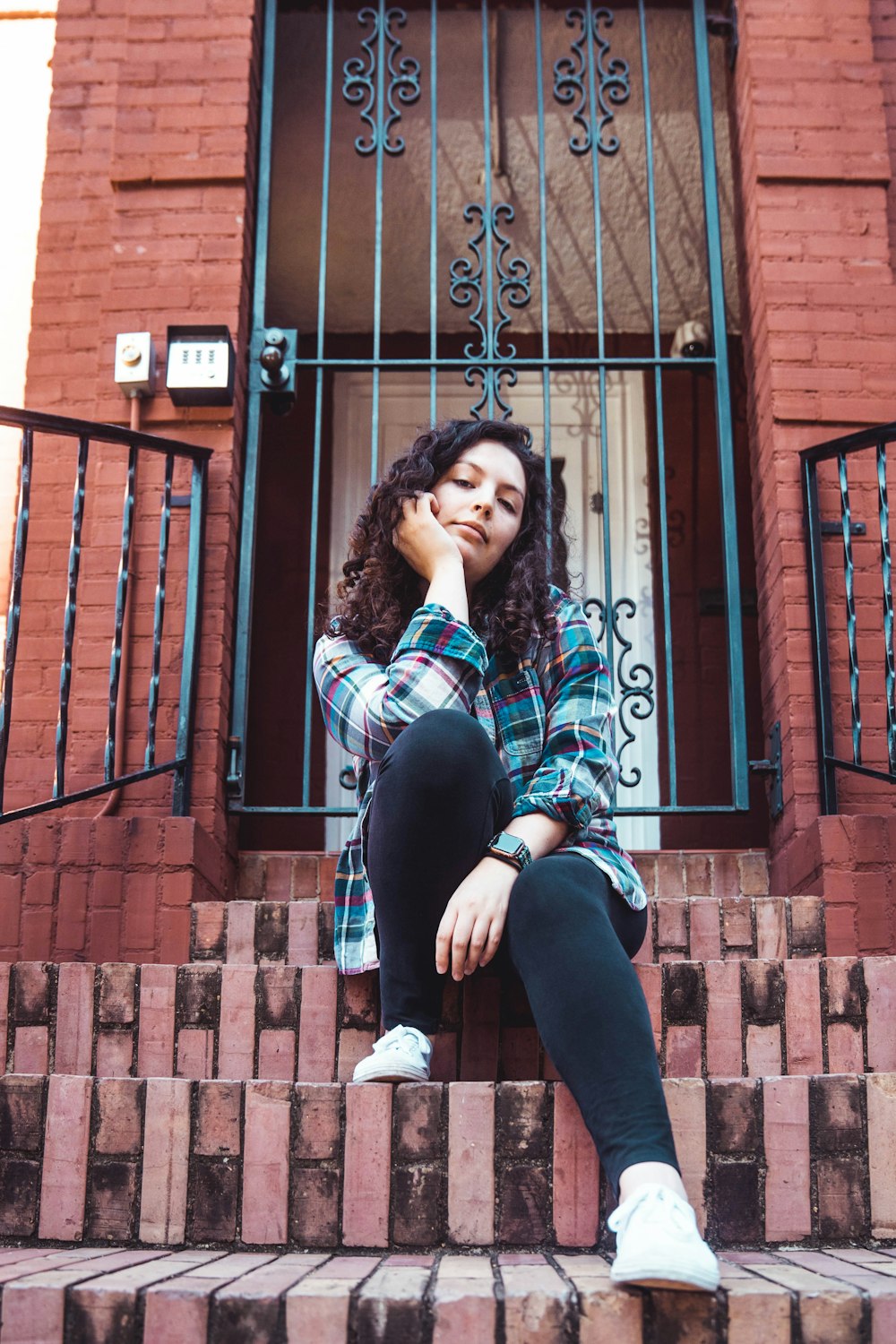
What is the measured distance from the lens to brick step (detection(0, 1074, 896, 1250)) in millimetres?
1770

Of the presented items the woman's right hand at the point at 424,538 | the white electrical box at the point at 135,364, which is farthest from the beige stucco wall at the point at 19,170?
the woman's right hand at the point at 424,538

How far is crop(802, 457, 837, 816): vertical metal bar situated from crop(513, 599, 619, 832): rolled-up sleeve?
2.76ft

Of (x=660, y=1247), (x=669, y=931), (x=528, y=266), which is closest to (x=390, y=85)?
(x=528, y=266)

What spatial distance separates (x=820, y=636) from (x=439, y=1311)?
82.4 inches

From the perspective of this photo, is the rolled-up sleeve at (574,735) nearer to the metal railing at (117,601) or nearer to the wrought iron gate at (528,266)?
the wrought iron gate at (528,266)

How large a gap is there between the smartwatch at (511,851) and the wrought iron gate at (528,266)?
3.87 ft

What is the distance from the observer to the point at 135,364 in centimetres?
343

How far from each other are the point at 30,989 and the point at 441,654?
962 millimetres

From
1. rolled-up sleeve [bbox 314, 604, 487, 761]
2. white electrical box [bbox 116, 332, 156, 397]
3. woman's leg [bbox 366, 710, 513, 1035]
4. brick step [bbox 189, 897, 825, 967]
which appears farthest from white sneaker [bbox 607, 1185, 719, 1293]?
white electrical box [bbox 116, 332, 156, 397]

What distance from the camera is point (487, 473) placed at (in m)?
2.58

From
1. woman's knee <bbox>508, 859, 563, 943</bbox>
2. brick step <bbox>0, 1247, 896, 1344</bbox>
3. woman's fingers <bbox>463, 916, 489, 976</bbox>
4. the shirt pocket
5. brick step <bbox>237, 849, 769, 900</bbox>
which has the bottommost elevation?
brick step <bbox>0, 1247, 896, 1344</bbox>

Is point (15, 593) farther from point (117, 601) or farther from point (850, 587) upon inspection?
point (850, 587)

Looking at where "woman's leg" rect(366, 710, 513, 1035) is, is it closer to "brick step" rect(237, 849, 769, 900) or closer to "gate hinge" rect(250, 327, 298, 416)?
"brick step" rect(237, 849, 769, 900)

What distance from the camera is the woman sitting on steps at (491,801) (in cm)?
168
